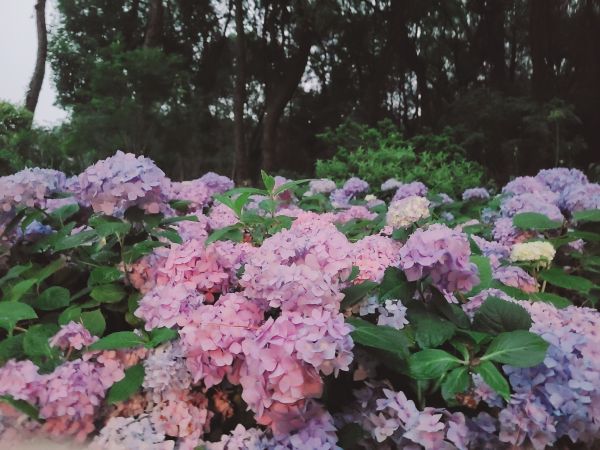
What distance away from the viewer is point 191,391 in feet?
3.10

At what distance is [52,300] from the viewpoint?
1.16 m

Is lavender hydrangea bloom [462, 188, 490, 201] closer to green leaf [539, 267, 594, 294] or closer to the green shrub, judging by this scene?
green leaf [539, 267, 594, 294]

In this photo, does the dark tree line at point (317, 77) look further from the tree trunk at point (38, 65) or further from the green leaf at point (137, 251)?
the green leaf at point (137, 251)

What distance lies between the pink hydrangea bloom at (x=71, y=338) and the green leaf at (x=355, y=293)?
503mm

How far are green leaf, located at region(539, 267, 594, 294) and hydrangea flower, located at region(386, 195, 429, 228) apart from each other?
366mm

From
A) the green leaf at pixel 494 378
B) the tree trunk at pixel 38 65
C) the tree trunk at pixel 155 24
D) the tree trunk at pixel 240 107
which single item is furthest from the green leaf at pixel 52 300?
the tree trunk at pixel 155 24

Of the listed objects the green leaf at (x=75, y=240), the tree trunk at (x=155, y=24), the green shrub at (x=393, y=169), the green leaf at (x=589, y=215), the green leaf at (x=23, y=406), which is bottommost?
the green leaf at (x=23, y=406)

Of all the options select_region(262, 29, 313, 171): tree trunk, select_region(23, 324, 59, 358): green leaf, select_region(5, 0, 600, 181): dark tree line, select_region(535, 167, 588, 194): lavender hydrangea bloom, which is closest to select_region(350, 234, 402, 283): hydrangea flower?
select_region(23, 324, 59, 358): green leaf

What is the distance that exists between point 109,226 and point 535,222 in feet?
3.97

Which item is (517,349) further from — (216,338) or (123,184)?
(123,184)

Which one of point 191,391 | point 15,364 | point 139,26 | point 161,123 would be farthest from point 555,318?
point 139,26

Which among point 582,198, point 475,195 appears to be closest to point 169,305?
point 582,198

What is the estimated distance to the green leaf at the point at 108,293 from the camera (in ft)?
3.74

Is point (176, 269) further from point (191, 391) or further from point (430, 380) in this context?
point (430, 380)
